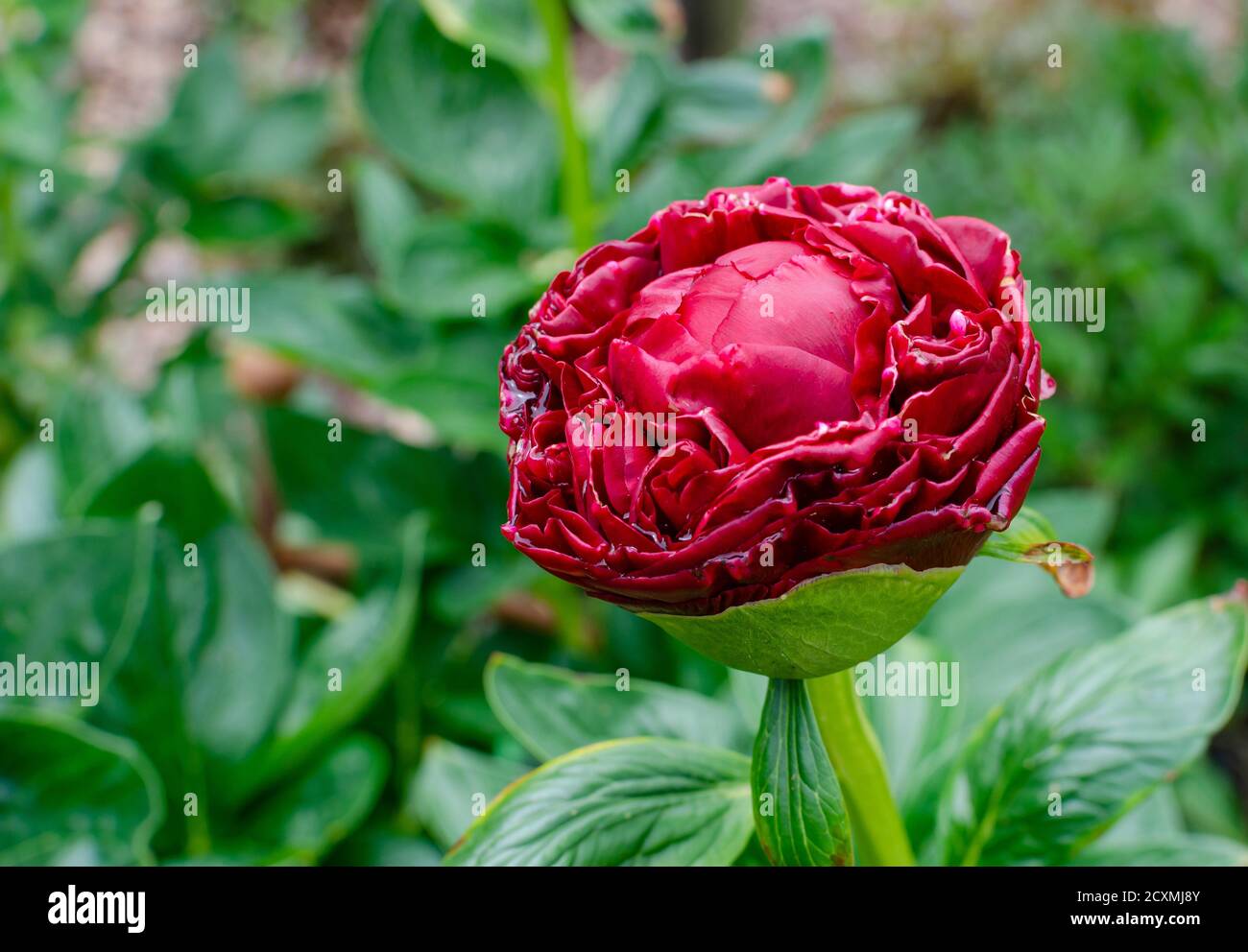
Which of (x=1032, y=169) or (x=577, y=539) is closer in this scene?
(x=577, y=539)

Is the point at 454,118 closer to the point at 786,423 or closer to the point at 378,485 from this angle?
the point at 378,485

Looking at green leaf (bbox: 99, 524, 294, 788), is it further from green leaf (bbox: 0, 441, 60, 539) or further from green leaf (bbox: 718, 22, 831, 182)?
green leaf (bbox: 718, 22, 831, 182)

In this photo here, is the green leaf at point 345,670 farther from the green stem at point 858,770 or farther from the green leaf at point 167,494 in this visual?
the green stem at point 858,770

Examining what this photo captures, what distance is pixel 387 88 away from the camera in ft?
3.32

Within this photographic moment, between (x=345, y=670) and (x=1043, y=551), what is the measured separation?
61 centimetres

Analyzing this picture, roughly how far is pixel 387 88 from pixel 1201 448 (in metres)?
1.03

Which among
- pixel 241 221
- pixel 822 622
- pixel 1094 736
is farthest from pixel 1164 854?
pixel 241 221

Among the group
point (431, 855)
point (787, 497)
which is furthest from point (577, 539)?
point (431, 855)

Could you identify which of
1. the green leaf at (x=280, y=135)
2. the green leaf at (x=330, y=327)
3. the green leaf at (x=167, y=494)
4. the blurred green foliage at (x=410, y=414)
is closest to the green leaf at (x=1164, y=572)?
the blurred green foliage at (x=410, y=414)

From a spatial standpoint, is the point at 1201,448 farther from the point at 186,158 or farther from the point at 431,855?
the point at 186,158

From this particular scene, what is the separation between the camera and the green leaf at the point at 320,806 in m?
0.79

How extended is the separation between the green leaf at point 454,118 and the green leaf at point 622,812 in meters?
0.65

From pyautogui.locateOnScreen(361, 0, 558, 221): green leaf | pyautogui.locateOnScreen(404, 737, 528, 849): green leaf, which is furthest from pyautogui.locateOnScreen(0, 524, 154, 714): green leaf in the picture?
pyautogui.locateOnScreen(361, 0, 558, 221): green leaf

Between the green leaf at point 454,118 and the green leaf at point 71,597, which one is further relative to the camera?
the green leaf at point 454,118
